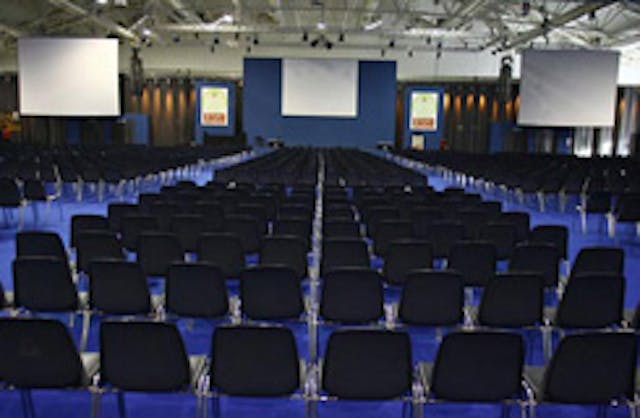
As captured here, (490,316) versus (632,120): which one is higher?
(632,120)

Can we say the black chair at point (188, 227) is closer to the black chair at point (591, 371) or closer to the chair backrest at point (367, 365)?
the chair backrest at point (367, 365)

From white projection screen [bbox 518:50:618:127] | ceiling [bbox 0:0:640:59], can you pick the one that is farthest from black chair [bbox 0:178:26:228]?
white projection screen [bbox 518:50:618:127]

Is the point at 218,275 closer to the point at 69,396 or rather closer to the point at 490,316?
the point at 69,396

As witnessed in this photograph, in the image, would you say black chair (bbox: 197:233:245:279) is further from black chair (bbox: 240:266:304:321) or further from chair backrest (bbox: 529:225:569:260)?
chair backrest (bbox: 529:225:569:260)

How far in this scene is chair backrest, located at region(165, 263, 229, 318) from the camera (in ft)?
12.6

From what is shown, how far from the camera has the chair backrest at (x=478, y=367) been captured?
2.73 m

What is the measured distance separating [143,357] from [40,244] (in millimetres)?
2583

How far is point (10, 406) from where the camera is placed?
3.48 m

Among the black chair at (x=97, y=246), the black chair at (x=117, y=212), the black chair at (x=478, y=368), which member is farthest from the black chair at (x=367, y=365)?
the black chair at (x=117, y=212)

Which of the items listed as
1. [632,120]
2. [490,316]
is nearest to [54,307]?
[490,316]

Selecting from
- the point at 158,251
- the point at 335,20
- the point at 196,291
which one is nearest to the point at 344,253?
the point at 196,291

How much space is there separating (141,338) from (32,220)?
25.9 ft

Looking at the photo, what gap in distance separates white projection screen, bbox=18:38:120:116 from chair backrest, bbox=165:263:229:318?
1682 centimetres

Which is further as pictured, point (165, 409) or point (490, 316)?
point (490, 316)
